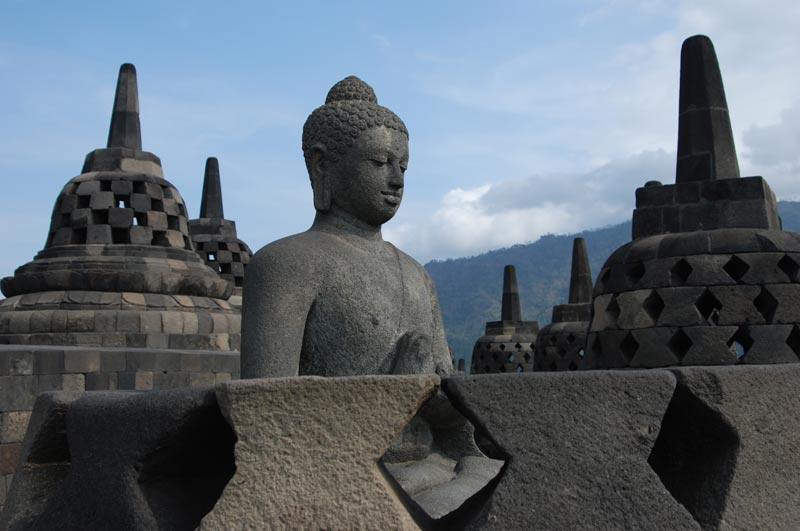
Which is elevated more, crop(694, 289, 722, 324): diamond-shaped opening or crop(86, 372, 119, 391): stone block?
crop(694, 289, 722, 324): diamond-shaped opening

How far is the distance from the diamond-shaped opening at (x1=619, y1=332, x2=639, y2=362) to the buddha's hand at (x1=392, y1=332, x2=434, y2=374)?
13.2 feet

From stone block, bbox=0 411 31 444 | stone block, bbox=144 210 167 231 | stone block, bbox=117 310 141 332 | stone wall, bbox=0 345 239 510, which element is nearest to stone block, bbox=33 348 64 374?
stone wall, bbox=0 345 239 510

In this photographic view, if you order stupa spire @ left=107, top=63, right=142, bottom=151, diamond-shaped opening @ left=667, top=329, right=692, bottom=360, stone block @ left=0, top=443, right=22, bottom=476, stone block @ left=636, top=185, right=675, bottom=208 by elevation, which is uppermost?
stupa spire @ left=107, top=63, right=142, bottom=151

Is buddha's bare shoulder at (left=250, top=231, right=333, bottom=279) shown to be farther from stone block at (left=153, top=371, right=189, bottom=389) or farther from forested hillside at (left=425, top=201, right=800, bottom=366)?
forested hillside at (left=425, top=201, right=800, bottom=366)

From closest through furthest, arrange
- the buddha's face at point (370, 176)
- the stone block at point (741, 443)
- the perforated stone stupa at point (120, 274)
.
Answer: the stone block at point (741, 443) → the buddha's face at point (370, 176) → the perforated stone stupa at point (120, 274)

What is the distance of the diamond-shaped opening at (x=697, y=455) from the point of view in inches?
97.5

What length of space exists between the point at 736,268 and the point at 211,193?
1290cm

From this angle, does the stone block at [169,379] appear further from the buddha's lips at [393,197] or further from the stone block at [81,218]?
the buddha's lips at [393,197]

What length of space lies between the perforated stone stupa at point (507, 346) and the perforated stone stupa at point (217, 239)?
19.1 ft

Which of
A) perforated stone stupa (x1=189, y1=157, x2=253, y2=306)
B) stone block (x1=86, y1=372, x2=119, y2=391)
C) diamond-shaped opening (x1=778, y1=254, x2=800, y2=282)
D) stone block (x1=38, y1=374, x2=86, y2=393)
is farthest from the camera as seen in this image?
perforated stone stupa (x1=189, y1=157, x2=253, y2=306)

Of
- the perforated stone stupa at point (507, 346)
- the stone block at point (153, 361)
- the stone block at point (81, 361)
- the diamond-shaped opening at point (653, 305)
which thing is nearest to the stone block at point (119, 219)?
the stone block at point (153, 361)

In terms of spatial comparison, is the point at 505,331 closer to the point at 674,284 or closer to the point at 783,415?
the point at 674,284

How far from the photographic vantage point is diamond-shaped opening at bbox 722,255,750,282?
6.61m

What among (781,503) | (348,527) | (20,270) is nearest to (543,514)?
(348,527)
